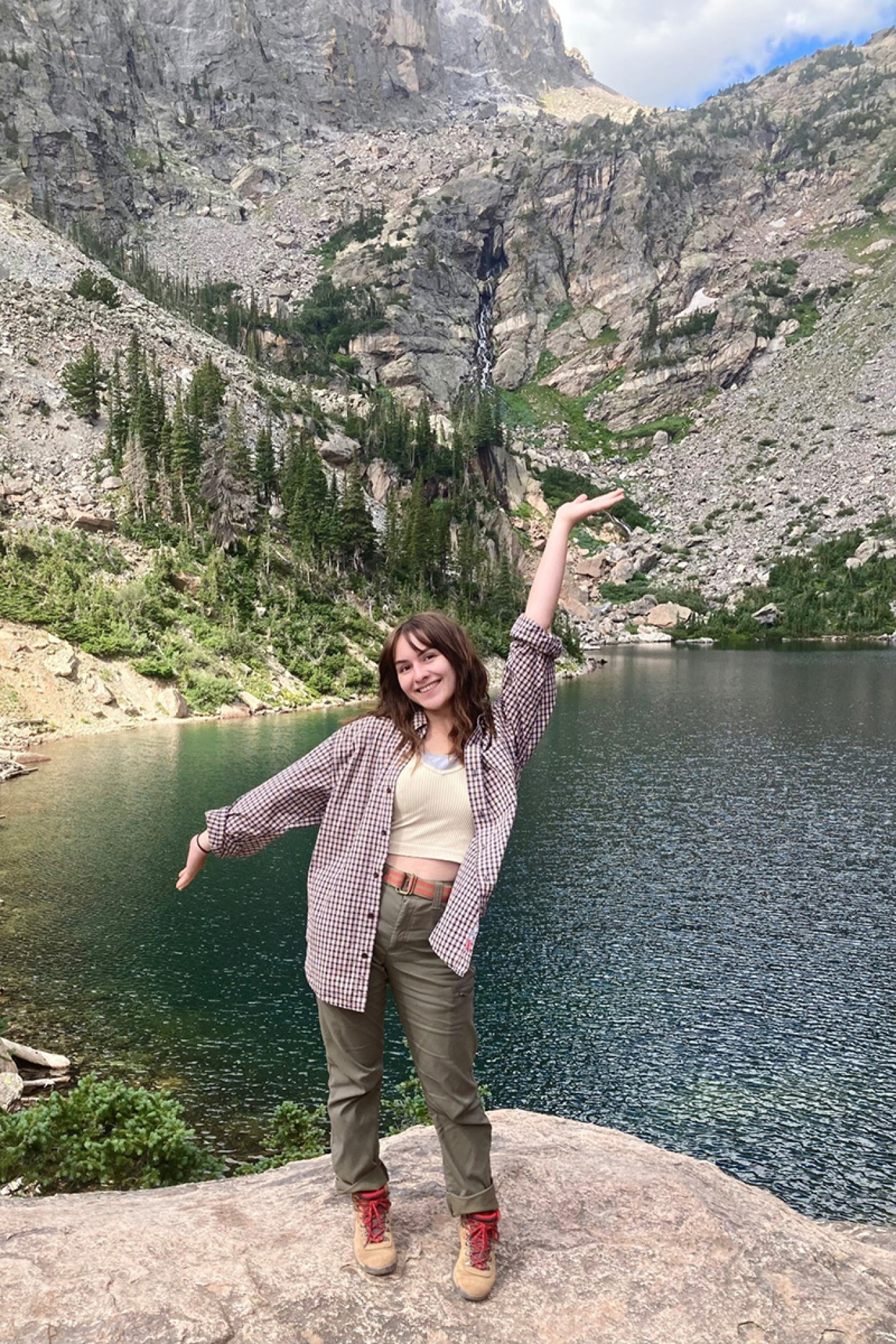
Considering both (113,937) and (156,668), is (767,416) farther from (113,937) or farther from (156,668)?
(113,937)

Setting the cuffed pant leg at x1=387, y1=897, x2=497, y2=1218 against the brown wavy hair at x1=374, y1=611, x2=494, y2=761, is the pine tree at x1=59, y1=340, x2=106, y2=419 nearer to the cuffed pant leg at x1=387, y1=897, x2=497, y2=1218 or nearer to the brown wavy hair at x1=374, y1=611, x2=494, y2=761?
the brown wavy hair at x1=374, y1=611, x2=494, y2=761

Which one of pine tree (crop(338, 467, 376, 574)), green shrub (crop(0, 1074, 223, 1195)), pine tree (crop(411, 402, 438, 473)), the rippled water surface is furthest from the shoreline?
pine tree (crop(411, 402, 438, 473))

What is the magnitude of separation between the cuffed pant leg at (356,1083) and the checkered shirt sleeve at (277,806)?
3.14 feet

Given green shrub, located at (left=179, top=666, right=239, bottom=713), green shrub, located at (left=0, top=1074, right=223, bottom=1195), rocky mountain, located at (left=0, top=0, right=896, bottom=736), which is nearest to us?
green shrub, located at (left=0, top=1074, right=223, bottom=1195)

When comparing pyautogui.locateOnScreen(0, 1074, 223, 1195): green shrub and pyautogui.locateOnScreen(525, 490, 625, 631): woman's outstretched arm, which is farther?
pyautogui.locateOnScreen(0, 1074, 223, 1195): green shrub

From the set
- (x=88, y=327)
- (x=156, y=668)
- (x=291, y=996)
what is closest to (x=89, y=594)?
(x=156, y=668)

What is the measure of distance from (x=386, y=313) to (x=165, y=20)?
307 feet

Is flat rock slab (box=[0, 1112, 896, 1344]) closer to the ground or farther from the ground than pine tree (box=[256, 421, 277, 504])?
closer to the ground

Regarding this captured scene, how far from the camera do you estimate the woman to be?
418 cm

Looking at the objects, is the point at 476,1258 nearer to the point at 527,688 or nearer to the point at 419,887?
the point at 419,887

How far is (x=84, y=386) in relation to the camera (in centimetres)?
6981

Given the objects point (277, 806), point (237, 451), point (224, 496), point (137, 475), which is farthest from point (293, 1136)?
point (237, 451)

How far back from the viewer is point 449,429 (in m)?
126

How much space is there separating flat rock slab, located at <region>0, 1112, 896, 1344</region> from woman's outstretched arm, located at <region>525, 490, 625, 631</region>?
3.36 metres
